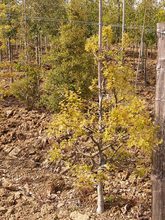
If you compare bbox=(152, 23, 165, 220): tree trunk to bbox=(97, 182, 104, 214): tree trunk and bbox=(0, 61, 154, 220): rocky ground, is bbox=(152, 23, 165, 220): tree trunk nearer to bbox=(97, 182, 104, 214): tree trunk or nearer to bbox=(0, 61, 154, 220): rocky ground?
bbox=(0, 61, 154, 220): rocky ground

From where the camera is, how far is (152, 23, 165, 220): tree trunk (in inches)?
269

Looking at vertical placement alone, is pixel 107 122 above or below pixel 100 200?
above

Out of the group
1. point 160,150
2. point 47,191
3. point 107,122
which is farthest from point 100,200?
point 160,150

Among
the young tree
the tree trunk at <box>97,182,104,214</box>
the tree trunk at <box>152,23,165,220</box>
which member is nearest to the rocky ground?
the tree trunk at <box>97,182,104,214</box>

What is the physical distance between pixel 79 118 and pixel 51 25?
18.3 m

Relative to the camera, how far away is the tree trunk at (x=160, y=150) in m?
6.84

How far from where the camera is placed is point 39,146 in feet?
48.4

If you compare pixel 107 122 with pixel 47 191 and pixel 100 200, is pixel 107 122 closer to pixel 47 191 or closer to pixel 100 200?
pixel 100 200

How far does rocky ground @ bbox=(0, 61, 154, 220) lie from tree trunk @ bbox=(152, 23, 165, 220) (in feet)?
6.90

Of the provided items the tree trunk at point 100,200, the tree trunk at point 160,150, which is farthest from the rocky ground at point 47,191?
the tree trunk at point 160,150

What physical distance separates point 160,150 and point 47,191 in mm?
5177

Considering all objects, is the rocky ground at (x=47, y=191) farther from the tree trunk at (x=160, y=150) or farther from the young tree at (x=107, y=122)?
the tree trunk at (x=160, y=150)

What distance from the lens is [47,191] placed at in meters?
11.5

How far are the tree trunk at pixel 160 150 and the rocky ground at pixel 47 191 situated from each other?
6.90ft
